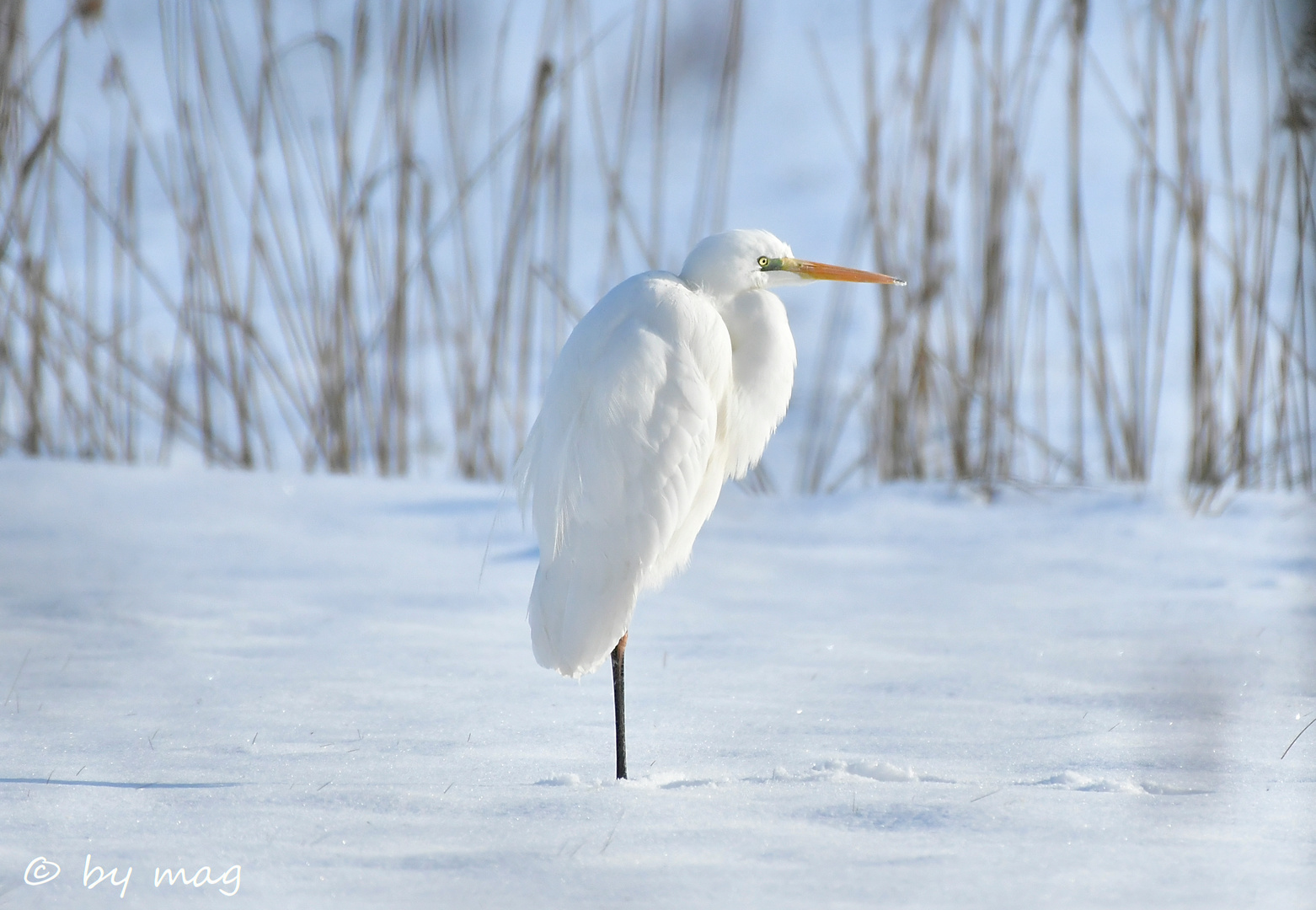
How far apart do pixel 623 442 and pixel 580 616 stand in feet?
0.77

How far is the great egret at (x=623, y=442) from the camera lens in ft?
4.82

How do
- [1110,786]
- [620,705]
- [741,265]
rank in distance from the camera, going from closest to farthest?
[1110,786] < [620,705] < [741,265]

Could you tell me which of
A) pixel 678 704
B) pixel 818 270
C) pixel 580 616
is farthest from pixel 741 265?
pixel 678 704

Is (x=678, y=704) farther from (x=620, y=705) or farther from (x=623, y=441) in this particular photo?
(x=623, y=441)

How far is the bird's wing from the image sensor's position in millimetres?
1465

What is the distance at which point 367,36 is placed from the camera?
2832 millimetres

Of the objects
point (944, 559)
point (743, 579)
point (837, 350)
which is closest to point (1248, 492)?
point (944, 559)

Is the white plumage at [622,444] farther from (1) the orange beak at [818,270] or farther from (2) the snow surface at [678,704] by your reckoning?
(2) the snow surface at [678,704]

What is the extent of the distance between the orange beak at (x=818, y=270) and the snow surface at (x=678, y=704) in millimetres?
631

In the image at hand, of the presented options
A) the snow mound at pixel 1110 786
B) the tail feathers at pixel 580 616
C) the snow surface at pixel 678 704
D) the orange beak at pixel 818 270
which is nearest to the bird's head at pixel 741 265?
the orange beak at pixel 818 270

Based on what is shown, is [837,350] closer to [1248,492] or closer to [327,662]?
[1248,492]

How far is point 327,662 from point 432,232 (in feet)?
4.70

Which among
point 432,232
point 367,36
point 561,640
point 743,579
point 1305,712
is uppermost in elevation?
point 367,36

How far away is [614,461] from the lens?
58.9 inches
